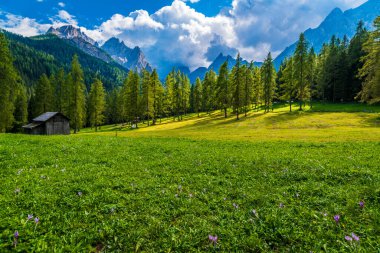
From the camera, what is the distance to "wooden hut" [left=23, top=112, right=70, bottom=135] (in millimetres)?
42406

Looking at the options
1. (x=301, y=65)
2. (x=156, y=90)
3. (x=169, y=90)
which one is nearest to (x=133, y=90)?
(x=156, y=90)

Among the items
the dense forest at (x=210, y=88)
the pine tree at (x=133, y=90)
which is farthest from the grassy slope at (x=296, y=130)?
the pine tree at (x=133, y=90)

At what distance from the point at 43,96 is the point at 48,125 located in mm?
24578

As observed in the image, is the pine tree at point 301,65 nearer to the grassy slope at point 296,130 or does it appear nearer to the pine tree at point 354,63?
the grassy slope at point 296,130

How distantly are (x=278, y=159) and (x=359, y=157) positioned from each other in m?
4.66

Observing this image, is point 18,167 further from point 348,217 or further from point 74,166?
point 348,217

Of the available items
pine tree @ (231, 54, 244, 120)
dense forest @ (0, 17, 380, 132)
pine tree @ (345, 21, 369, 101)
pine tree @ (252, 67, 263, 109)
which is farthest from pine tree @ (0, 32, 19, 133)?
pine tree @ (345, 21, 369, 101)

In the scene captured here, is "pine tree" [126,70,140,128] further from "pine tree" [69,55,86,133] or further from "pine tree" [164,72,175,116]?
"pine tree" [164,72,175,116]

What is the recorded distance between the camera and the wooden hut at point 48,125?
139 ft

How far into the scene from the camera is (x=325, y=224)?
5227 millimetres

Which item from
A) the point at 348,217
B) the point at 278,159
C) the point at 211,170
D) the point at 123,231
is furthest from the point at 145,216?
the point at 278,159

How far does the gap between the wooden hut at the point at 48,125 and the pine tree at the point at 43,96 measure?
20.5 meters

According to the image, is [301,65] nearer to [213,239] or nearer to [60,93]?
[213,239]

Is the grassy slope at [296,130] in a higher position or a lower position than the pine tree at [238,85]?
lower
